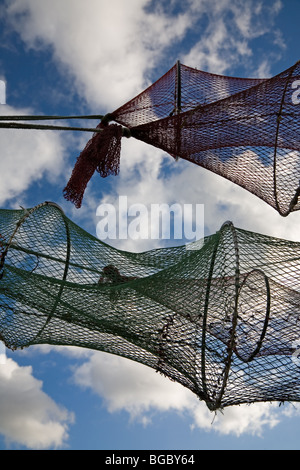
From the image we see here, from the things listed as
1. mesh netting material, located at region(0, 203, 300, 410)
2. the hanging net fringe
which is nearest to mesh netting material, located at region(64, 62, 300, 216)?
the hanging net fringe

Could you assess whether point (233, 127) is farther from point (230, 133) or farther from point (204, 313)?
point (204, 313)

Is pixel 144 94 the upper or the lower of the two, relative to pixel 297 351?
upper

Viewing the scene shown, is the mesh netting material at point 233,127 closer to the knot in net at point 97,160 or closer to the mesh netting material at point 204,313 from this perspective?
the knot in net at point 97,160

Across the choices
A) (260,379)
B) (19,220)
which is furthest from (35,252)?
(260,379)

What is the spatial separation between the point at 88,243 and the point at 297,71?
210 centimetres

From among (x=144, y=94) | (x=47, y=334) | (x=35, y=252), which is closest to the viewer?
(x=47, y=334)

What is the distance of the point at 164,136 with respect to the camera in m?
4.46

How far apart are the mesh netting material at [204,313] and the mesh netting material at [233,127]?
1.14 meters

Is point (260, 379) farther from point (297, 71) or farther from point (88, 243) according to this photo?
point (297, 71)

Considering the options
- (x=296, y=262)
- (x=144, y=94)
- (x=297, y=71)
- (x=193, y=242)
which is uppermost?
(x=144, y=94)

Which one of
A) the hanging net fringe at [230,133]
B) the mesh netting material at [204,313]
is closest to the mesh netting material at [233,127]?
the hanging net fringe at [230,133]

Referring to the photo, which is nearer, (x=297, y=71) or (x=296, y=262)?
(x=296, y=262)

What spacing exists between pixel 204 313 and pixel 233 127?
1719 millimetres

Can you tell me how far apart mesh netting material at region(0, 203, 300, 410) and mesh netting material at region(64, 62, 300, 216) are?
3.74 feet
